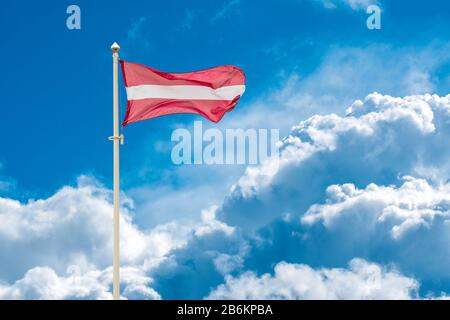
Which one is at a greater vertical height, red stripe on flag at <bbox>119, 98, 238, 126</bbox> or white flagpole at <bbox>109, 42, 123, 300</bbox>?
red stripe on flag at <bbox>119, 98, 238, 126</bbox>

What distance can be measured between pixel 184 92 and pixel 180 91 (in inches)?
5.3

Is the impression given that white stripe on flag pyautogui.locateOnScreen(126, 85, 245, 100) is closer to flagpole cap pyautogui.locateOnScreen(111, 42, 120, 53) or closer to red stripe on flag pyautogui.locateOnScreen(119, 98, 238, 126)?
red stripe on flag pyautogui.locateOnScreen(119, 98, 238, 126)

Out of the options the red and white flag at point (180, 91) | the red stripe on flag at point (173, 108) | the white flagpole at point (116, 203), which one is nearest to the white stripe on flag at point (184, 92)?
the red and white flag at point (180, 91)

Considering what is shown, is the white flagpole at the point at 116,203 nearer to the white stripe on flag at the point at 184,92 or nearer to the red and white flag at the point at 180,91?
the red and white flag at the point at 180,91

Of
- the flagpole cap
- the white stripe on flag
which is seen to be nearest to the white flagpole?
the white stripe on flag

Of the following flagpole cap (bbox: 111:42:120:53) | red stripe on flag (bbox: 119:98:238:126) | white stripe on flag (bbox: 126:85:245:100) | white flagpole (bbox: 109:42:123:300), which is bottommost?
white flagpole (bbox: 109:42:123:300)

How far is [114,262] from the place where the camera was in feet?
72.3

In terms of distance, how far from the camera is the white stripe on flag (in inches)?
936

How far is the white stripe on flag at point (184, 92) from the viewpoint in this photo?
2377cm
